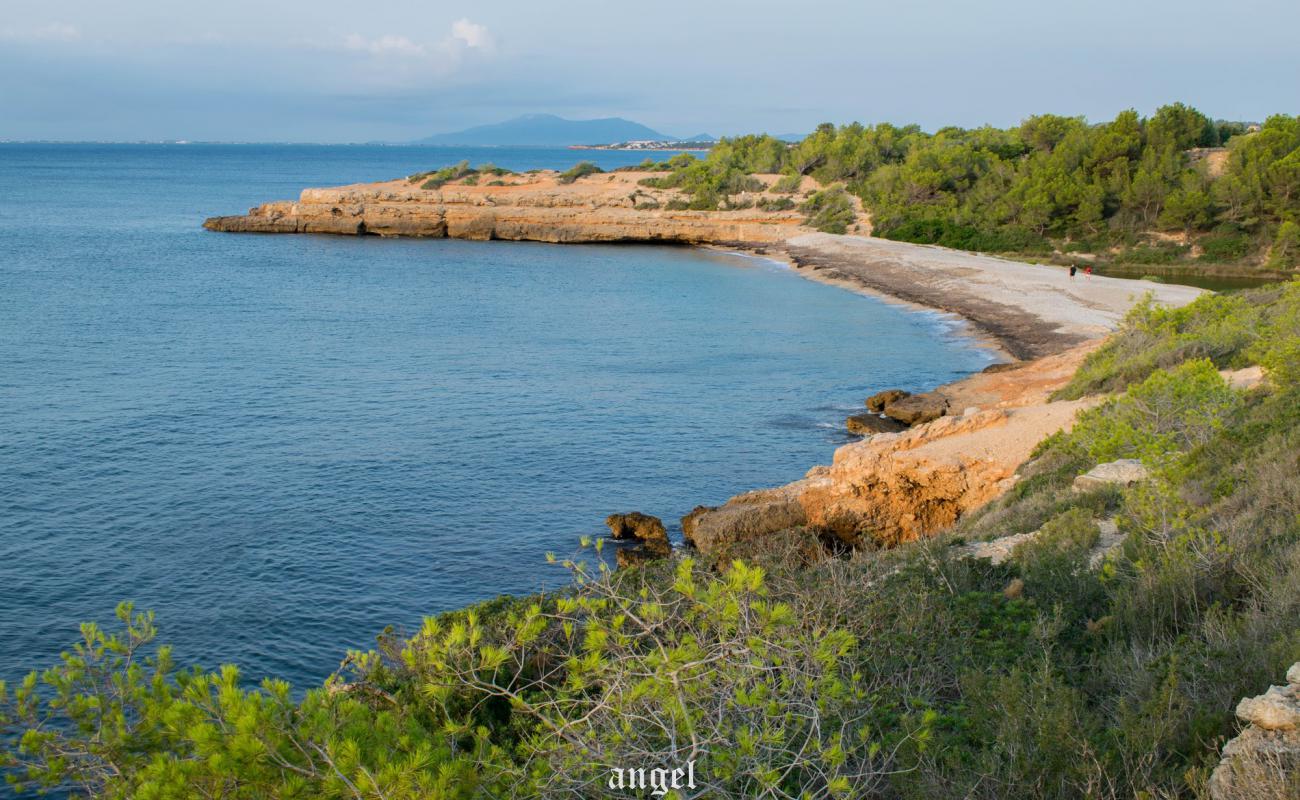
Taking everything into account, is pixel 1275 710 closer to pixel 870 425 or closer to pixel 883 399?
pixel 870 425

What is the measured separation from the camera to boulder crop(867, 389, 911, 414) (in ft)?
99.6

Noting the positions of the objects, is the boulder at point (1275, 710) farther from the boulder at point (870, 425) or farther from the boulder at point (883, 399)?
the boulder at point (883, 399)

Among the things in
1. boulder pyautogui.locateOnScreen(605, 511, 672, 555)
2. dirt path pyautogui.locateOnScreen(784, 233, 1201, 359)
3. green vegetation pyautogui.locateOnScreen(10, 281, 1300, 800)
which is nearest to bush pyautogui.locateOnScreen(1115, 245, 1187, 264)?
dirt path pyautogui.locateOnScreen(784, 233, 1201, 359)

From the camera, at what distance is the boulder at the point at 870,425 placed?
28.1 metres

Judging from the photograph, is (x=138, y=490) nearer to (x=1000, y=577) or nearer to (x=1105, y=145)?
(x=1000, y=577)

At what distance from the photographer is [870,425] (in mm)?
28406

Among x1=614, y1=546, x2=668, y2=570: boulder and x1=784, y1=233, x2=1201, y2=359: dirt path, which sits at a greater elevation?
x1=784, y1=233, x2=1201, y2=359: dirt path

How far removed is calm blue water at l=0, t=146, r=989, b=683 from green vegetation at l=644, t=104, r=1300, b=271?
62.9ft

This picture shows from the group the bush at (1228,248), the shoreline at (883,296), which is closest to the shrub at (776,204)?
the shoreline at (883,296)

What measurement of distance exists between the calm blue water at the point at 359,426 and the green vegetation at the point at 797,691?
8.25 m

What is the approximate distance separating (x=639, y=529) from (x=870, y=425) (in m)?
10.3

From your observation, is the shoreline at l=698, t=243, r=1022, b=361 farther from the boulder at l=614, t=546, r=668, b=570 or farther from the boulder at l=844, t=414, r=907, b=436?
the boulder at l=614, t=546, r=668, b=570

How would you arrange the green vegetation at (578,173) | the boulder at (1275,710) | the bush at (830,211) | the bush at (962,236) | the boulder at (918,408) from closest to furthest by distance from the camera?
the boulder at (1275,710) < the boulder at (918,408) < the bush at (962,236) < the bush at (830,211) < the green vegetation at (578,173)

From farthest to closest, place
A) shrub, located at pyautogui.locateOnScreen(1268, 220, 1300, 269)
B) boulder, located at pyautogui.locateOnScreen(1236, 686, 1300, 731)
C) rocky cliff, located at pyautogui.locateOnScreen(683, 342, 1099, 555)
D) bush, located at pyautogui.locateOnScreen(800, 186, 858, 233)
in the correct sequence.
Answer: bush, located at pyautogui.locateOnScreen(800, 186, 858, 233) < shrub, located at pyautogui.locateOnScreen(1268, 220, 1300, 269) < rocky cliff, located at pyautogui.locateOnScreen(683, 342, 1099, 555) < boulder, located at pyautogui.locateOnScreen(1236, 686, 1300, 731)
